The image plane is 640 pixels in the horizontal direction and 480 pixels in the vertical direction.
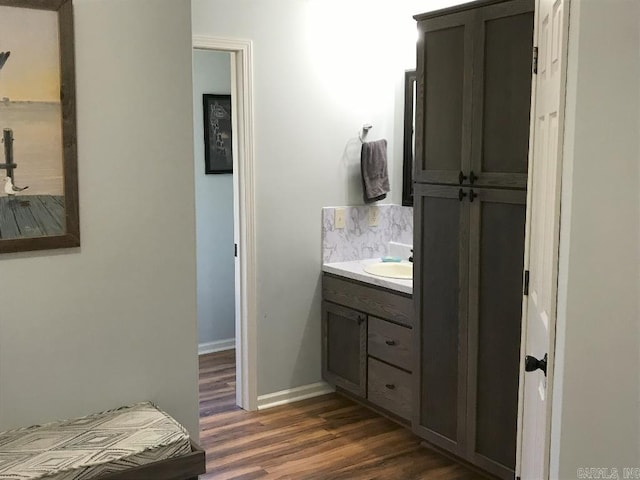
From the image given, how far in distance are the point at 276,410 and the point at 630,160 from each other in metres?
2.87

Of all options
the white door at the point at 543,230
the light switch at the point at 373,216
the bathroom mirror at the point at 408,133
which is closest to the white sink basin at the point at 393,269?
the light switch at the point at 373,216

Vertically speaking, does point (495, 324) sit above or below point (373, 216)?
below

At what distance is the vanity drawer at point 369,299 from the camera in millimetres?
3656

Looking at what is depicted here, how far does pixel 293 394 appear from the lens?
14.0ft

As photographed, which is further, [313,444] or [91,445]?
[313,444]

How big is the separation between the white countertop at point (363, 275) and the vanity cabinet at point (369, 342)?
0.11ft

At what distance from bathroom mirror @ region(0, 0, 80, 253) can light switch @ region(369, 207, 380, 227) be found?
244 centimetres

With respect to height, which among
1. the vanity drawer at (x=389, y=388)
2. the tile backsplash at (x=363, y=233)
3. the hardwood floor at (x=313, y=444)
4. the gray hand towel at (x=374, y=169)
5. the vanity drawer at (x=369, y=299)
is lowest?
the hardwood floor at (x=313, y=444)

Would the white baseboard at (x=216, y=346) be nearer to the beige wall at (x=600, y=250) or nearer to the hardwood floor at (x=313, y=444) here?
the hardwood floor at (x=313, y=444)

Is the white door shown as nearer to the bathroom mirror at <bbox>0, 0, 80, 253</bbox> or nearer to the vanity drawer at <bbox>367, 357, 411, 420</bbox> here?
the vanity drawer at <bbox>367, 357, 411, 420</bbox>

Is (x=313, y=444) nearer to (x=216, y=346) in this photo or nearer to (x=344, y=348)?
(x=344, y=348)

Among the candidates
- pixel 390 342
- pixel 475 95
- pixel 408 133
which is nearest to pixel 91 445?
pixel 390 342

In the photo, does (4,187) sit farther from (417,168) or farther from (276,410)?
(276,410)

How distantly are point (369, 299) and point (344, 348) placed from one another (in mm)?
441
